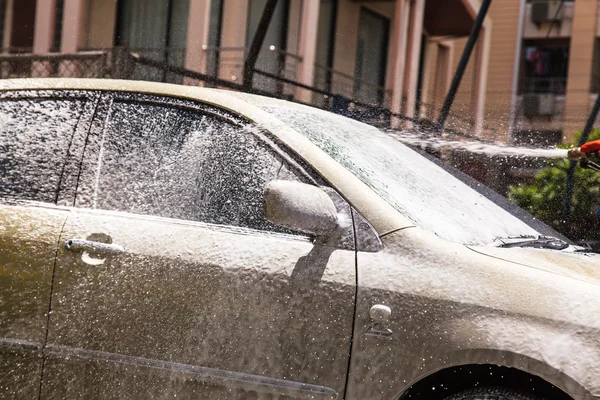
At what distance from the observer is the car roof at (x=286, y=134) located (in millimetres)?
2682

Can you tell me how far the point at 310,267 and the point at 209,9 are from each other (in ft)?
31.1

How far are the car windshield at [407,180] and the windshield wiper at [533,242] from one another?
0.03 m

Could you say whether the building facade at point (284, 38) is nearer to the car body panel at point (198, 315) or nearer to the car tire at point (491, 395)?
the car body panel at point (198, 315)

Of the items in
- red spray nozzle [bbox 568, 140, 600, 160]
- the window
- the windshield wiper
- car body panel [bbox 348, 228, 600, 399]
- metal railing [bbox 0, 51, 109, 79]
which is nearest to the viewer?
car body panel [bbox 348, 228, 600, 399]

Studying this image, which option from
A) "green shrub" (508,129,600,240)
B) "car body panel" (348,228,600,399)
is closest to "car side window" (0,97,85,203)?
"car body panel" (348,228,600,399)

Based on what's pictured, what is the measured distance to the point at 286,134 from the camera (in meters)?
2.88

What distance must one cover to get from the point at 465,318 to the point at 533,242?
0.64m

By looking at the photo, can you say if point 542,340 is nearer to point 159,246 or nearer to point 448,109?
point 159,246

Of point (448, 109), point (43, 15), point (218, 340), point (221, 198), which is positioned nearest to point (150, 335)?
point (218, 340)

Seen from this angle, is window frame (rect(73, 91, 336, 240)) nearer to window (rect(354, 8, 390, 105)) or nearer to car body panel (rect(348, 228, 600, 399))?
car body panel (rect(348, 228, 600, 399))

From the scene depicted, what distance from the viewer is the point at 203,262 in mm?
2732

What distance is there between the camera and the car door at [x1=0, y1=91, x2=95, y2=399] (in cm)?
286

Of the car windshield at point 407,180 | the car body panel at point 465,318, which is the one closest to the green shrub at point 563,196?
the car windshield at point 407,180

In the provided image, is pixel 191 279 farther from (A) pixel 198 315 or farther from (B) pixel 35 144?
(B) pixel 35 144
